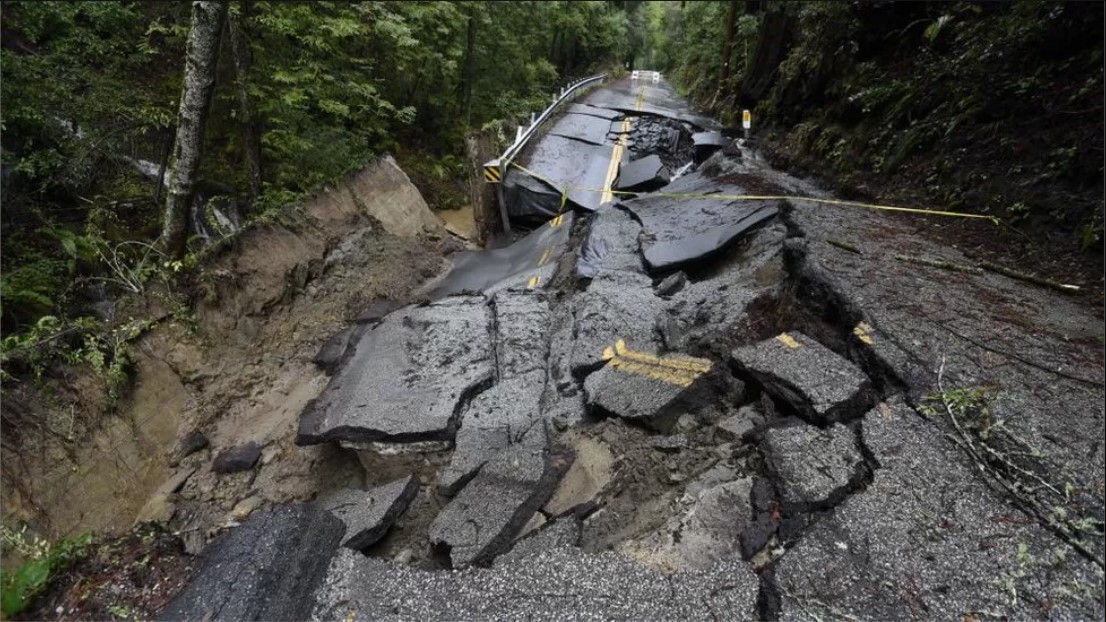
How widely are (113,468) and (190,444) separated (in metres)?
0.56

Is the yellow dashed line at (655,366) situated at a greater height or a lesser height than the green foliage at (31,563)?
greater

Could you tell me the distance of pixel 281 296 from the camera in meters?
6.12

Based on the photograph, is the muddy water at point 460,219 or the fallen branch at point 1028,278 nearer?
the fallen branch at point 1028,278

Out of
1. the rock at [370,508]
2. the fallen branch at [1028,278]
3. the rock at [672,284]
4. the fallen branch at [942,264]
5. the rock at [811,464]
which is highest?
the fallen branch at [942,264]

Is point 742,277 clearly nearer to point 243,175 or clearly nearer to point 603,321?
point 603,321

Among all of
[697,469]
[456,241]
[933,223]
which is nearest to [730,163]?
[933,223]

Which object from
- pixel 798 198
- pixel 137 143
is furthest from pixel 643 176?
pixel 137 143

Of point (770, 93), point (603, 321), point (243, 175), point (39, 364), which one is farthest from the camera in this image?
point (770, 93)

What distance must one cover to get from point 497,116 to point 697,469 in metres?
13.8

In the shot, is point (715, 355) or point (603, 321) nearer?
point (715, 355)

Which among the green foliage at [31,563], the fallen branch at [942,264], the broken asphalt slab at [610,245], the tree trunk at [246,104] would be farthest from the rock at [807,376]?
the tree trunk at [246,104]

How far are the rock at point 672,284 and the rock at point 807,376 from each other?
1702 millimetres

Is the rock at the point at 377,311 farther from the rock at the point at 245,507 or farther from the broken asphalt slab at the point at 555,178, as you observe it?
the broken asphalt slab at the point at 555,178

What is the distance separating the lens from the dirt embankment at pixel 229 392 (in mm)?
3836
